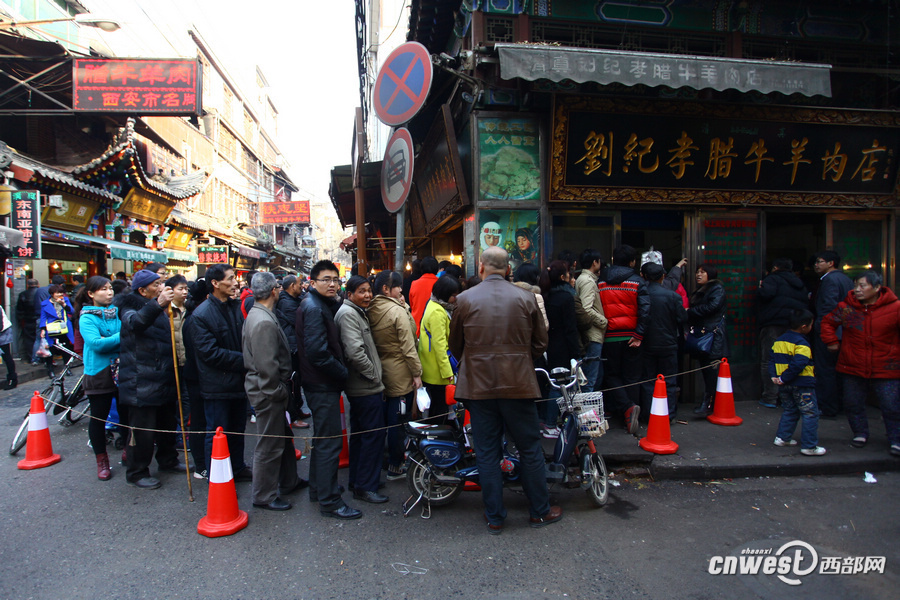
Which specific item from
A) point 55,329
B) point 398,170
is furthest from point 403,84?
point 55,329

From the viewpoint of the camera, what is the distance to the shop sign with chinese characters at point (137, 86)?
461 inches

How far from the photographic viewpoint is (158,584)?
2.91m

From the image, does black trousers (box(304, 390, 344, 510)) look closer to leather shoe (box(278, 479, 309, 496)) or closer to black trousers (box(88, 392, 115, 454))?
leather shoe (box(278, 479, 309, 496))

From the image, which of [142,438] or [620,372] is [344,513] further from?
[620,372]

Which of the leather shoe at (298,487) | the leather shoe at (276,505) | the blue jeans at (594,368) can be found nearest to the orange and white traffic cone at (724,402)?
the blue jeans at (594,368)

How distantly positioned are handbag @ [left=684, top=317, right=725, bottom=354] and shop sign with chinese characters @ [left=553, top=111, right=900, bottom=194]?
203cm

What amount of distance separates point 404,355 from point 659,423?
2779 millimetres

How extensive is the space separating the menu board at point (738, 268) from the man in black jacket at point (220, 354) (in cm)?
635

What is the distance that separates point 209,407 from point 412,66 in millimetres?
4311

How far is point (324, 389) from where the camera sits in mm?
3793

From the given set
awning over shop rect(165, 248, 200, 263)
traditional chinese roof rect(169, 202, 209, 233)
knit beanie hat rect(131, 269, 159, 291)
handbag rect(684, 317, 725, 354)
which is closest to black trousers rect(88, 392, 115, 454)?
knit beanie hat rect(131, 269, 159, 291)

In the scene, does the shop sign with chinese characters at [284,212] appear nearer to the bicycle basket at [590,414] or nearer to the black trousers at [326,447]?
the black trousers at [326,447]

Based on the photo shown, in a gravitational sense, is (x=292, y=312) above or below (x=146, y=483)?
above

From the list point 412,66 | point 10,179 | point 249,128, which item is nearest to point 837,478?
point 412,66
